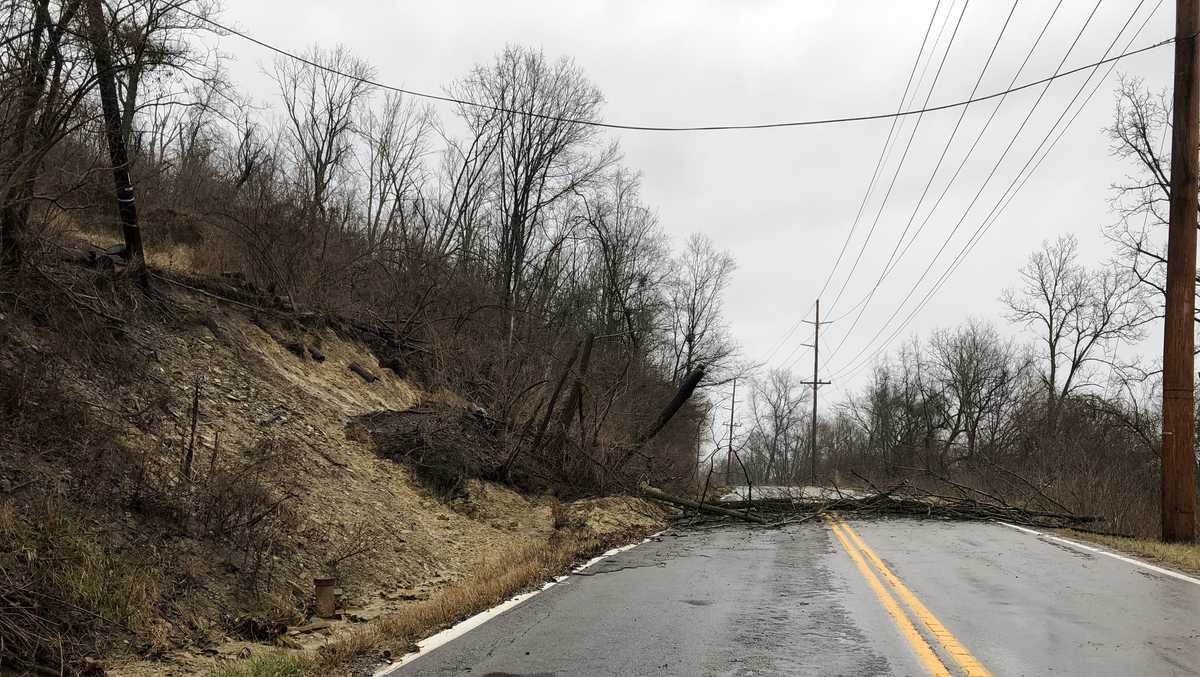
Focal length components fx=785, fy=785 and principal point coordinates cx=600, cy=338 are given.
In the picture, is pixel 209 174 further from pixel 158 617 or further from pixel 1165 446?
pixel 1165 446

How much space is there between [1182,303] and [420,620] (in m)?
12.8

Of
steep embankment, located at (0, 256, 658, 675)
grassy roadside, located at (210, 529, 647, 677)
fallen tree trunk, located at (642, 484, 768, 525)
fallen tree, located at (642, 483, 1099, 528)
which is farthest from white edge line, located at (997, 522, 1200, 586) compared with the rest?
steep embankment, located at (0, 256, 658, 675)

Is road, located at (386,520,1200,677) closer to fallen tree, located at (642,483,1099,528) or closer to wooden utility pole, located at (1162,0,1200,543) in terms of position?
wooden utility pole, located at (1162,0,1200,543)

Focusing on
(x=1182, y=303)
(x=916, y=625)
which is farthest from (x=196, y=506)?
(x=1182, y=303)

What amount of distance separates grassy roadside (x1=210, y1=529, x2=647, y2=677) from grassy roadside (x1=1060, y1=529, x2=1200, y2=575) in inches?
316

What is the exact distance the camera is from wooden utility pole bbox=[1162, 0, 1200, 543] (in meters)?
12.6

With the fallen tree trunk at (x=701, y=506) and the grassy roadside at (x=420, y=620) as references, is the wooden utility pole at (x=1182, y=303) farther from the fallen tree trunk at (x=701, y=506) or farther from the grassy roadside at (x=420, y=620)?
the grassy roadside at (x=420, y=620)

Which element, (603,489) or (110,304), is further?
(603,489)

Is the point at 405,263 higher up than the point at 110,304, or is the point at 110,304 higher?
the point at 405,263


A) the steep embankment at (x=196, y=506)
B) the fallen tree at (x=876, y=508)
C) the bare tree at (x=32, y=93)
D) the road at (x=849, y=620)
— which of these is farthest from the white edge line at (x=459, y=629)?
the fallen tree at (x=876, y=508)

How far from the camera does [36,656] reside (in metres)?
5.48

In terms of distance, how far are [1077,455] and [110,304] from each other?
83.8 feet

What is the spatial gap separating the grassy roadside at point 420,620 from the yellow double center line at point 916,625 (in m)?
3.87

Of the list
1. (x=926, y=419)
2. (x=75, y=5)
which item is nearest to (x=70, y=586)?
(x=75, y=5)
